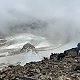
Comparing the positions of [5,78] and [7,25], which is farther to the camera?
[7,25]

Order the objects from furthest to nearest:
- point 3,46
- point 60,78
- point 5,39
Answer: point 5,39 → point 3,46 → point 60,78

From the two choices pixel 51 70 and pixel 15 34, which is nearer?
pixel 51 70

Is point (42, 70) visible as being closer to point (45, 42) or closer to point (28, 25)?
point (45, 42)

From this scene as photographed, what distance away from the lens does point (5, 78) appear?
13172 mm

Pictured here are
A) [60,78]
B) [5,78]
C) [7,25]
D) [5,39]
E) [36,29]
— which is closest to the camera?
[60,78]

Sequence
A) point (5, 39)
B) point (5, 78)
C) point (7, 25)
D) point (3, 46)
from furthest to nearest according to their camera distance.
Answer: point (7, 25), point (5, 39), point (3, 46), point (5, 78)

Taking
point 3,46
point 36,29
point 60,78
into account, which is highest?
point 36,29

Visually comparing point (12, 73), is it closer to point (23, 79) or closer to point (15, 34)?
point (23, 79)

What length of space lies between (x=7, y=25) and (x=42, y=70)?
50.9m

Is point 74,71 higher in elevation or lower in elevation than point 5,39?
lower

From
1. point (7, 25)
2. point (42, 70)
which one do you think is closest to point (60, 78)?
point (42, 70)

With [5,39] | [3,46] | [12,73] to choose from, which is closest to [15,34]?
[5,39]

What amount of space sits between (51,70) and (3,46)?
34188 mm

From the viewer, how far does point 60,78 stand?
1233cm
